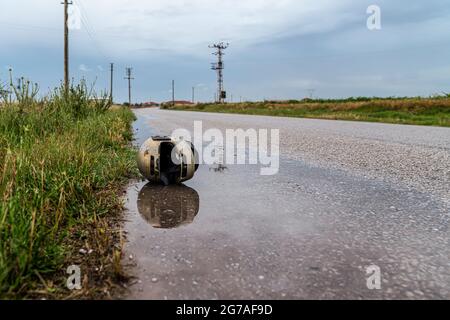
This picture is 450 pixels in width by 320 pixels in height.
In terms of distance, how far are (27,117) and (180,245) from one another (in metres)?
5.43

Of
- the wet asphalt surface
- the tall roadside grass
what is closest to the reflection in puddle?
the wet asphalt surface

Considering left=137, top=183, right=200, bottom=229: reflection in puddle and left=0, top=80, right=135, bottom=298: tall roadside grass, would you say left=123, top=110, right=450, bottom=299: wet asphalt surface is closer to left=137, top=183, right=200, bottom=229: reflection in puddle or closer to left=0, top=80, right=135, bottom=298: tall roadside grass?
left=137, top=183, right=200, bottom=229: reflection in puddle

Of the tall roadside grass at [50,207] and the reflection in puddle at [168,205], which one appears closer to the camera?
the tall roadside grass at [50,207]

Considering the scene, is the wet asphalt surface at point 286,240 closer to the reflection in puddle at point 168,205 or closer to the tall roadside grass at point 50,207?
the reflection in puddle at point 168,205

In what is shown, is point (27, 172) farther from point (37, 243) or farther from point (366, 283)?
point (366, 283)

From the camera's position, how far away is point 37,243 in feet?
6.86

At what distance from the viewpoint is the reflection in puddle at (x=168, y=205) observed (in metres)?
3.13

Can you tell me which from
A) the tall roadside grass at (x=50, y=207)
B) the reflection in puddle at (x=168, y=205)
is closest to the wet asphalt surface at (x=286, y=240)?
the reflection in puddle at (x=168, y=205)

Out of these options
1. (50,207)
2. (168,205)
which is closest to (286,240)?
(168,205)

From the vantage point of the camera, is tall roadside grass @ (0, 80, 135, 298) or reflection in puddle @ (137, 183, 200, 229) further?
reflection in puddle @ (137, 183, 200, 229)

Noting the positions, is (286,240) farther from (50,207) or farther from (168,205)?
(50,207)

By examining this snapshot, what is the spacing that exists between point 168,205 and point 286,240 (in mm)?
1359

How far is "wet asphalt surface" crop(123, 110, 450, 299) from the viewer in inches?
78.4
